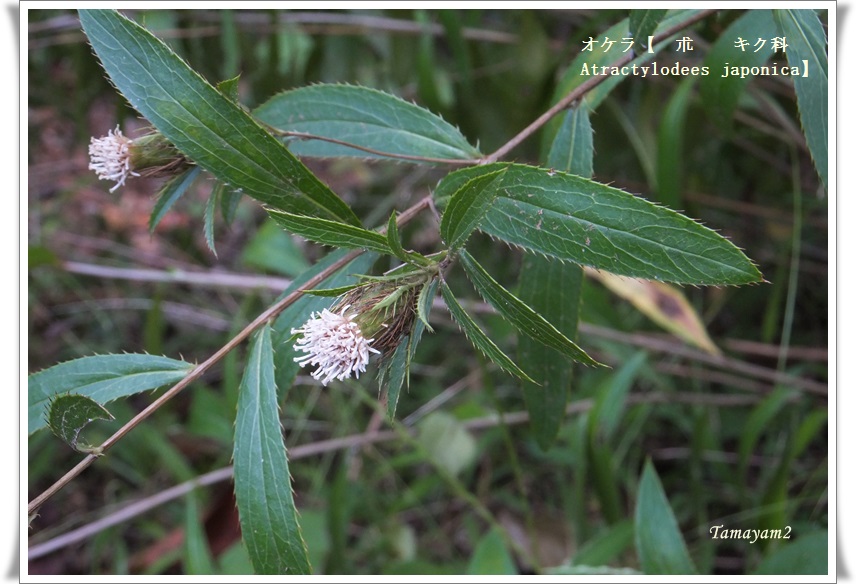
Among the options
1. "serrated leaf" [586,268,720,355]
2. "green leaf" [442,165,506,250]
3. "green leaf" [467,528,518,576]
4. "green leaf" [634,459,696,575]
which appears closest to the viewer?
"green leaf" [442,165,506,250]

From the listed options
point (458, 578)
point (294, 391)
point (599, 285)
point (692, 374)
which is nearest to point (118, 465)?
point (294, 391)

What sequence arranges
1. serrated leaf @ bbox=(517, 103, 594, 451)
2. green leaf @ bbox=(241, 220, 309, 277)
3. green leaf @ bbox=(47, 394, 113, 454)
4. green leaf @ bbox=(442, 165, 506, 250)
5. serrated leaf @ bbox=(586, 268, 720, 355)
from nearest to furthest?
1. green leaf @ bbox=(442, 165, 506, 250)
2. green leaf @ bbox=(47, 394, 113, 454)
3. serrated leaf @ bbox=(517, 103, 594, 451)
4. serrated leaf @ bbox=(586, 268, 720, 355)
5. green leaf @ bbox=(241, 220, 309, 277)

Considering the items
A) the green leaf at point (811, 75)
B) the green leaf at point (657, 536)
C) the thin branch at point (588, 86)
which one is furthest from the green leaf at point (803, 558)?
the thin branch at point (588, 86)

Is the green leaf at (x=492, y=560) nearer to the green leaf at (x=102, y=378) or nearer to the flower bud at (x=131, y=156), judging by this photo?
the green leaf at (x=102, y=378)

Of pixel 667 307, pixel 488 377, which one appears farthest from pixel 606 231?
pixel 667 307

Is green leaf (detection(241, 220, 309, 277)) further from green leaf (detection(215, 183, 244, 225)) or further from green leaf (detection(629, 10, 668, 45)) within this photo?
green leaf (detection(629, 10, 668, 45))

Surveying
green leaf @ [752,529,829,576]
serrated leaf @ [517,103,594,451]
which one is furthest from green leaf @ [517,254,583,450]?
green leaf @ [752,529,829,576]

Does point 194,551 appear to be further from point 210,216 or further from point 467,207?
point 467,207
